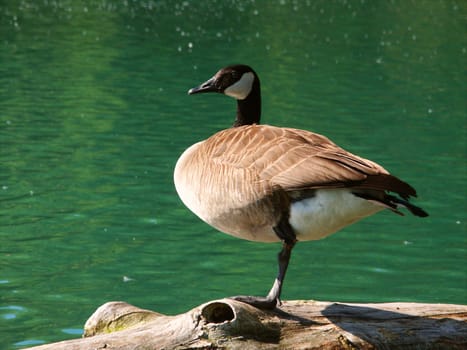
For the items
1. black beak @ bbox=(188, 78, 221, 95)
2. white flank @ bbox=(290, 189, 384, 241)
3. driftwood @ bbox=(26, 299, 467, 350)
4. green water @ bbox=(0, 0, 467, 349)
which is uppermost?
black beak @ bbox=(188, 78, 221, 95)

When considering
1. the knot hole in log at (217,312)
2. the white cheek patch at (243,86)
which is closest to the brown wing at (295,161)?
the white cheek patch at (243,86)

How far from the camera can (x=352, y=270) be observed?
10.1m

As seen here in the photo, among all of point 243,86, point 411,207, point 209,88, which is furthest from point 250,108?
point 411,207

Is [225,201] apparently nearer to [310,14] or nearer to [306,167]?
[306,167]

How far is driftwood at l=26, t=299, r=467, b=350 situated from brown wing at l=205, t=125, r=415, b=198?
0.77 metres

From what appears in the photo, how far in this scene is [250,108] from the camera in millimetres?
6496

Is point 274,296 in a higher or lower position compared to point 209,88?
lower

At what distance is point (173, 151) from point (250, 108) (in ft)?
27.8

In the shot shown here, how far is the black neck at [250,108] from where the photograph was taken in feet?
21.1

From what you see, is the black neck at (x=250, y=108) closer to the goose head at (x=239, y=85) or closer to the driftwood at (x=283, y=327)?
the goose head at (x=239, y=85)

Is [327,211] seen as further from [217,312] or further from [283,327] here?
[217,312]

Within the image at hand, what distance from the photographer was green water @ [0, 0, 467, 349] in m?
9.44

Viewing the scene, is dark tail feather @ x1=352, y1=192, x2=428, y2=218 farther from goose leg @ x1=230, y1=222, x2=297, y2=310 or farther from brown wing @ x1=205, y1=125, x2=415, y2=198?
goose leg @ x1=230, y1=222, x2=297, y2=310

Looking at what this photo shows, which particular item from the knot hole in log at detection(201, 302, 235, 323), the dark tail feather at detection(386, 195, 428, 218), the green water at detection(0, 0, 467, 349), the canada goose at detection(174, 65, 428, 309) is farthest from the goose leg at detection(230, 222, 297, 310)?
the green water at detection(0, 0, 467, 349)
